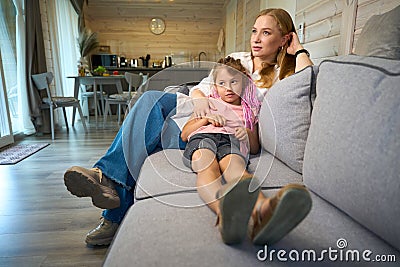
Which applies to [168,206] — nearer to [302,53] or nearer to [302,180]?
[302,180]

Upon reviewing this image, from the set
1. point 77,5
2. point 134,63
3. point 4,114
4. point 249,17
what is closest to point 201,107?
point 4,114

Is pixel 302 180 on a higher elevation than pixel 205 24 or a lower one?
lower

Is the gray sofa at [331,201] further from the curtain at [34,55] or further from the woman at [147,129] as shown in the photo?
the curtain at [34,55]

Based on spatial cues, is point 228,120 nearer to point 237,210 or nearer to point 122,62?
point 237,210

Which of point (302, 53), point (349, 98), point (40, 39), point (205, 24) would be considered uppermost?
point (205, 24)

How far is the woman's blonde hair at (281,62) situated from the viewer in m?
1.24

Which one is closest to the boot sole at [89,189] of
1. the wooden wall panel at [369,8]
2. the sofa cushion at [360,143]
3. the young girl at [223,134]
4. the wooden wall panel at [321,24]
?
the young girl at [223,134]

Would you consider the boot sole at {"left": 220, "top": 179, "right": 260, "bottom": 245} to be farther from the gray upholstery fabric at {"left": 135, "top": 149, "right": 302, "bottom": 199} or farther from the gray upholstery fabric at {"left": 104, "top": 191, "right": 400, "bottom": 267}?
the gray upholstery fabric at {"left": 135, "top": 149, "right": 302, "bottom": 199}

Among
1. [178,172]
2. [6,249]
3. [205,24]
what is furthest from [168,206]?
[205,24]

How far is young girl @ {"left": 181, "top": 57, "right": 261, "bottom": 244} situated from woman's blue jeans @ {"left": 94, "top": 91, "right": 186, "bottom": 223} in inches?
4.7

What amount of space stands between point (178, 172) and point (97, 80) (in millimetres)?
3243

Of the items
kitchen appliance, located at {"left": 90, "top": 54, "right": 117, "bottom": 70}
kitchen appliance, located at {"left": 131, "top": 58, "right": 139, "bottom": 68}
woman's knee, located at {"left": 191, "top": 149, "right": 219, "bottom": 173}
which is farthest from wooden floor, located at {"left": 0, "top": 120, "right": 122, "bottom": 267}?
kitchen appliance, located at {"left": 131, "top": 58, "right": 139, "bottom": 68}

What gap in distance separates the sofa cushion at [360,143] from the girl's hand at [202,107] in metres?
0.44

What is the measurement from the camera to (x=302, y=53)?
4.01 feet
